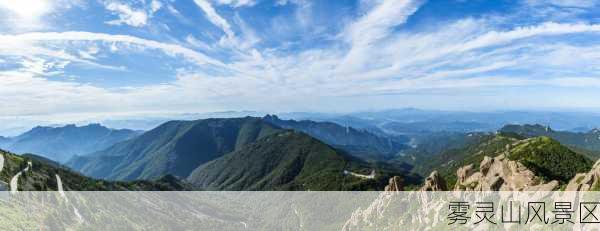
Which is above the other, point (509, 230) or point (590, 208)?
point (590, 208)

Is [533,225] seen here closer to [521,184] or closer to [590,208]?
[590,208]

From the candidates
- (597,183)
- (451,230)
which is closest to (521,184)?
(451,230)

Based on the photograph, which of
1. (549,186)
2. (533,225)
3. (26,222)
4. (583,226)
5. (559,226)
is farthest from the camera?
(26,222)

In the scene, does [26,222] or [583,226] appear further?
[26,222]

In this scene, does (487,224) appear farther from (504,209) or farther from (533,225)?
(533,225)

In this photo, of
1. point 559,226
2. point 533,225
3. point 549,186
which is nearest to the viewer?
point 559,226

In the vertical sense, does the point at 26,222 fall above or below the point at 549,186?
below

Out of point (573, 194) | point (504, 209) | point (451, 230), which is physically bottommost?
point (451, 230)

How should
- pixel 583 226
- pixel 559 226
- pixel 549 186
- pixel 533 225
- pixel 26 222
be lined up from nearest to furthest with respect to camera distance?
1. pixel 583 226
2. pixel 559 226
3. pixel 533 225
4. pixel 549 186
5. pixel 26 222

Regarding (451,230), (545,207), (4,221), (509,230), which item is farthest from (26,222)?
(545,207)
